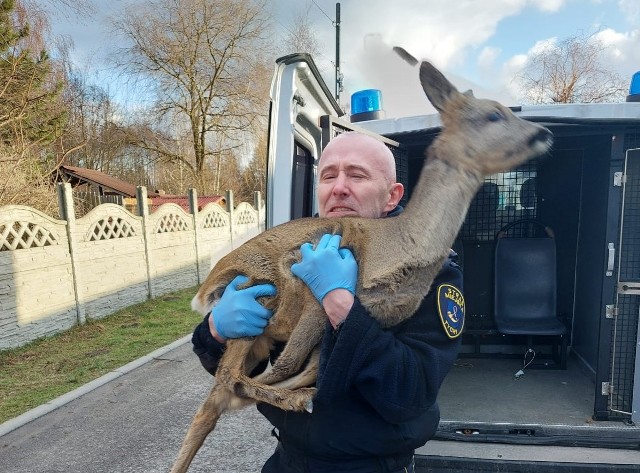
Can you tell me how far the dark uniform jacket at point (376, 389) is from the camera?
5.19 feet

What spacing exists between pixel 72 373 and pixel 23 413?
1318 millimetres

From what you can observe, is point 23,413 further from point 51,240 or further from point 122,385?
point 51,240

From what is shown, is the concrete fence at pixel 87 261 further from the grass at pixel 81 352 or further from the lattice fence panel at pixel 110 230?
the grass at pixel 81 352

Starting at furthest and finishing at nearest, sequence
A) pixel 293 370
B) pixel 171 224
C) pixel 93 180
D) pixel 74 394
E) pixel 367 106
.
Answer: pixel 93 180, pixel 171 224, pixel 74 394, pixel 367 106, pixel 293 370

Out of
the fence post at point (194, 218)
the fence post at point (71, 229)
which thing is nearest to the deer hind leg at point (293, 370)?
the fence post at point (71, 229)

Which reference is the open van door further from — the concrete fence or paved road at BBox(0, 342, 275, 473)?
the concrete fence

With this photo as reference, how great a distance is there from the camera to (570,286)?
16.6 feet

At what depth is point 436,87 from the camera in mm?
2078

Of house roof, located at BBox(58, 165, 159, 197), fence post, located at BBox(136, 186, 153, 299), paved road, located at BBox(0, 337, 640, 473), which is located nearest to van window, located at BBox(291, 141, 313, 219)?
paved road, located at BBox(0, 337, 640, 473)

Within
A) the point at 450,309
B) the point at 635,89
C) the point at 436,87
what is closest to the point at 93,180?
the point at 635,89

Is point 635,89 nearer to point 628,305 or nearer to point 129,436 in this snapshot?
point 628,305

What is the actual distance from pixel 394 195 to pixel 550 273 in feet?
11.2

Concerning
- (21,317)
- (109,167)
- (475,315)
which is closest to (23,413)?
(21,317)

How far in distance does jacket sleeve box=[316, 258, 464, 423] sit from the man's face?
52cm
